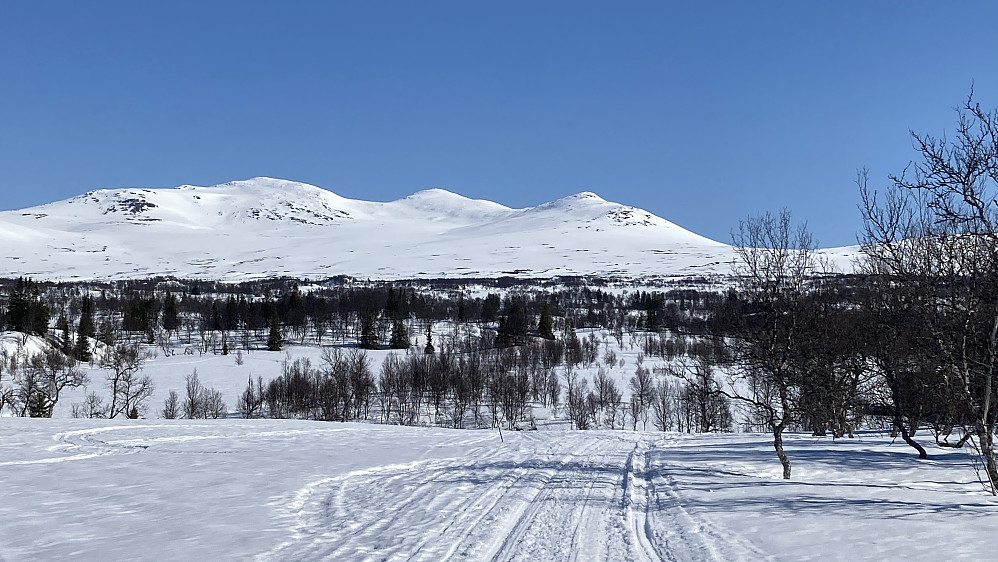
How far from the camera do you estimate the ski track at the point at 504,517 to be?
11.4 metres

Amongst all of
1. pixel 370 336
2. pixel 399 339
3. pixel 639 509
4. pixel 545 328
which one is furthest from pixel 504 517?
pixel 545 328

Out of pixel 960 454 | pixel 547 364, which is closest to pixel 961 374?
pixel 960 454

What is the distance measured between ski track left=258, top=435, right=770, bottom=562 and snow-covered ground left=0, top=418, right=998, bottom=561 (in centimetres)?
5

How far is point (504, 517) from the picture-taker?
13906mm

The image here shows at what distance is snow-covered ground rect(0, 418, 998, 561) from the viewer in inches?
455

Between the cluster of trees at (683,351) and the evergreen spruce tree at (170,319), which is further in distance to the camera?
the evergreen spruce tree at (170,319)

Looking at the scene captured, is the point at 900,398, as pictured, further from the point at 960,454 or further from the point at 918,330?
the point at 918,330

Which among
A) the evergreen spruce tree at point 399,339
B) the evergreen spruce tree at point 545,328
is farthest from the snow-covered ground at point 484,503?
the evergreen spruce tree at point 545,328

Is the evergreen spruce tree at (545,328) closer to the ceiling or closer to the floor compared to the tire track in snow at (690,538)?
closer to the ceiling

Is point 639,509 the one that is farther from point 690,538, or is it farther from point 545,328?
point 545,328

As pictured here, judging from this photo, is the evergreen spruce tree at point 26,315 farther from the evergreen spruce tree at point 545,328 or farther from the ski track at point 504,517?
the ski track at point 504,517

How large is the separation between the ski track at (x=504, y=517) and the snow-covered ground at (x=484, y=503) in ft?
0.18

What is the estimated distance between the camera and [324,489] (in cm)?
1812

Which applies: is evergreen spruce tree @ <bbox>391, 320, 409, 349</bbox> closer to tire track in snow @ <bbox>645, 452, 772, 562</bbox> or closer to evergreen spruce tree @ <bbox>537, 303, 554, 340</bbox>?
evergreen spruce tree @ <bbox>537, 303, 554, 340</bbox>
